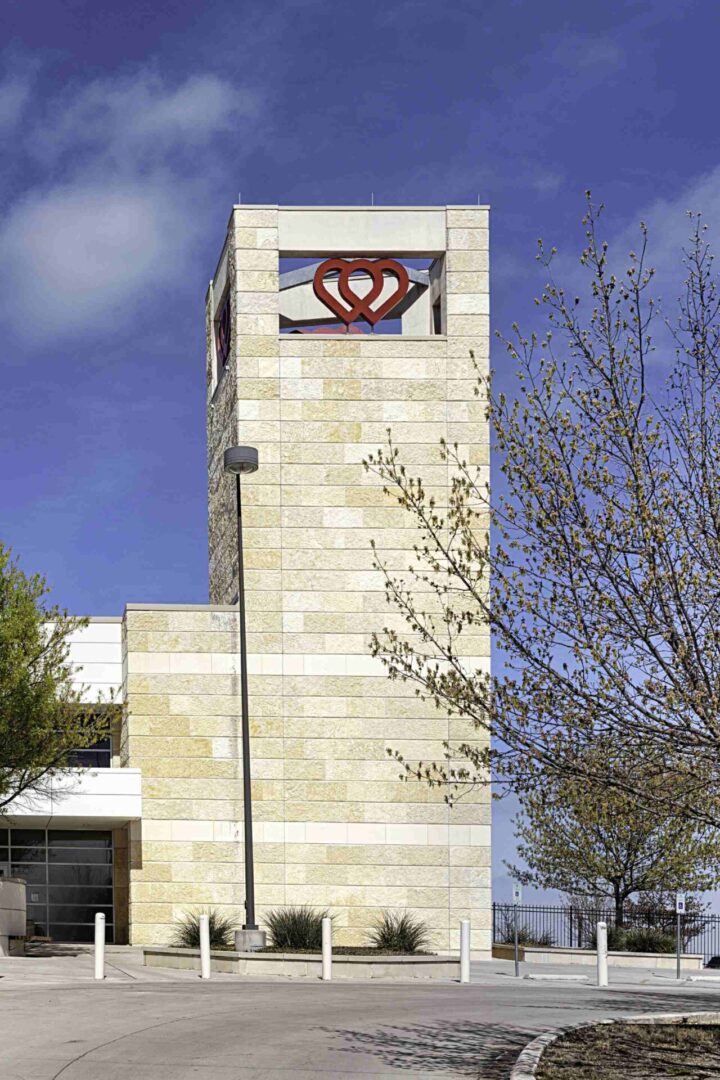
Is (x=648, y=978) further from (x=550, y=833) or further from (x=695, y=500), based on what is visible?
(x=695, y=500)

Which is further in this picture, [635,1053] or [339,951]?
[339,951]

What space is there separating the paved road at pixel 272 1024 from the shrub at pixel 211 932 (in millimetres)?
4715

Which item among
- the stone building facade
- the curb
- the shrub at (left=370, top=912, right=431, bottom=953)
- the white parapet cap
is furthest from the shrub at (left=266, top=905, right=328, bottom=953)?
the curb

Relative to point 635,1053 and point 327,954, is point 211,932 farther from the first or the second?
point 635,1053

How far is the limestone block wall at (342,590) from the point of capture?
3478 centimetres

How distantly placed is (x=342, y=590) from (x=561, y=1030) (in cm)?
2064

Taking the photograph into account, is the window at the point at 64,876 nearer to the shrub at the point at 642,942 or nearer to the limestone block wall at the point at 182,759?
the limestone block wall at the point at 182,759

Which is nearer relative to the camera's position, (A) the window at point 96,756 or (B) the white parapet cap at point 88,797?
(B) the white parapet cap at point 88,797

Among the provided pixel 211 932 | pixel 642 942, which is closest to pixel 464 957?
pixel 211 932

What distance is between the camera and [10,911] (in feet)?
99.2

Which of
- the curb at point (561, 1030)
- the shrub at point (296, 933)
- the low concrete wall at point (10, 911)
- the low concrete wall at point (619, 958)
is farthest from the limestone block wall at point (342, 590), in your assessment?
the curb at point (561, 1030)

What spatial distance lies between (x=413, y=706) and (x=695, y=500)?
23.4 meters

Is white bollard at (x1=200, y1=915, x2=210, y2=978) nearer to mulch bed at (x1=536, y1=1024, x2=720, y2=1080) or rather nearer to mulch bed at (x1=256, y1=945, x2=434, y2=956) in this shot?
mulch bed at (x1=256, y1=945, x2=434, y2=956)

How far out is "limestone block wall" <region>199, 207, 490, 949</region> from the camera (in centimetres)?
3478
